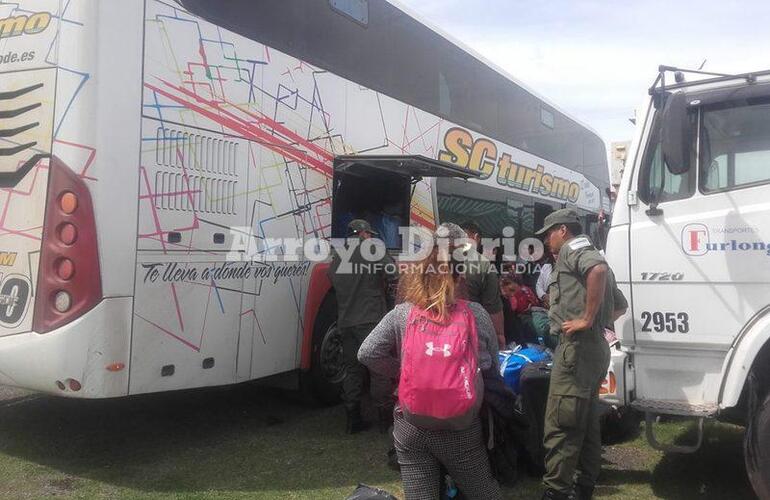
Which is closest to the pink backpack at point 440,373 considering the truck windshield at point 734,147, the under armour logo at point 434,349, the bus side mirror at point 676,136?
the under armour logo at point 434,349

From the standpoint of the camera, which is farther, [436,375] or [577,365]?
[577,365]

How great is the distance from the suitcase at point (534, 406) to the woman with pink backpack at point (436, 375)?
165 cm

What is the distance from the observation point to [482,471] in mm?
2979

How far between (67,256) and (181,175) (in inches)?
37.5

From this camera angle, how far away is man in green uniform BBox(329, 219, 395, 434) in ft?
18.8

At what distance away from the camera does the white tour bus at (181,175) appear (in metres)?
4.13

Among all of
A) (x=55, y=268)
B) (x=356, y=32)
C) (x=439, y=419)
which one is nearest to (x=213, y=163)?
(x=55, y=268)

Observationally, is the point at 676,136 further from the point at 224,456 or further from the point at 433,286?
the point at 224,456

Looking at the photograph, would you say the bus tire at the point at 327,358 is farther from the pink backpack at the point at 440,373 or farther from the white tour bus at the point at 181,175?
the pink backpack at the point at 440,373

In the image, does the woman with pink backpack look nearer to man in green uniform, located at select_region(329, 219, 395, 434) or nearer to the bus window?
man in green uniform, located at select_region(329, 219, 395, 434)

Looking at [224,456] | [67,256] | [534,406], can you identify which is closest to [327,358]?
[224,456]

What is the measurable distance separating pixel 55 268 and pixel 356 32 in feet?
12.3

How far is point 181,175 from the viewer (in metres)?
4.66

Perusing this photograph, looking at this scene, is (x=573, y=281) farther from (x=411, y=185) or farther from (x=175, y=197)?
(x=411, y=185)
